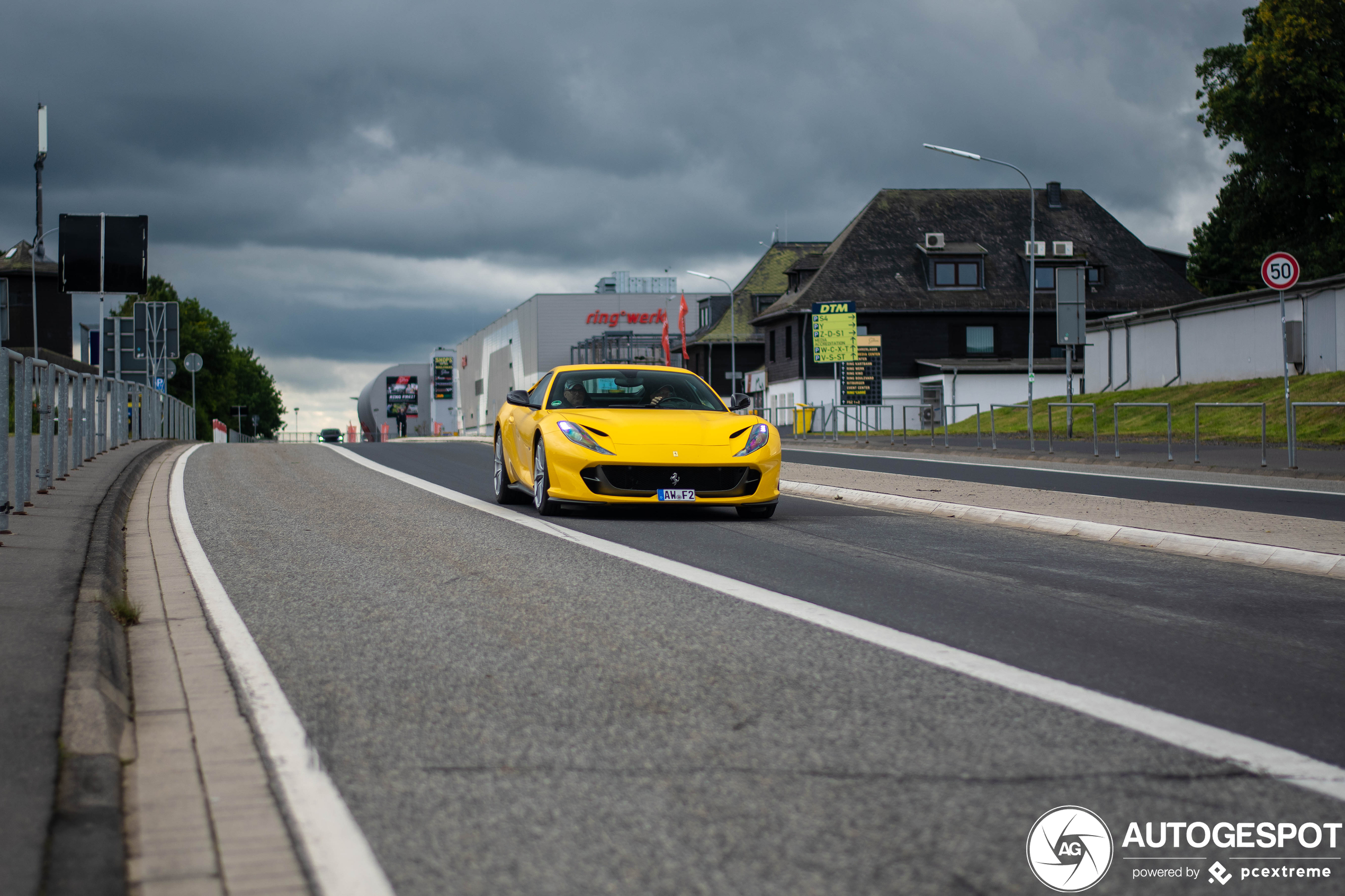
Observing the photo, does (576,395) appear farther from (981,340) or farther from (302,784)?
(981,340)

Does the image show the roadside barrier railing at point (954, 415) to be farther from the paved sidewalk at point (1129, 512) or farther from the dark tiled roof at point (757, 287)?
the dark tiled roof at point (757, 287)

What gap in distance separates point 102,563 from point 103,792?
4818 millimetres

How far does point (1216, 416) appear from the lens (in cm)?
2262

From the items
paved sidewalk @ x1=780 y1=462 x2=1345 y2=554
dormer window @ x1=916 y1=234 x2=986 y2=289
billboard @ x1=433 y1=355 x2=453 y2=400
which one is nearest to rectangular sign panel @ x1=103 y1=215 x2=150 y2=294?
paved sidewalk @ x1=780 y1=462 x2=1345 y2=554

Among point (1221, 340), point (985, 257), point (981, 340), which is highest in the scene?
point (985, 257)

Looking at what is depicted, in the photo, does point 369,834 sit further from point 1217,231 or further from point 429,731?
point 1217,231

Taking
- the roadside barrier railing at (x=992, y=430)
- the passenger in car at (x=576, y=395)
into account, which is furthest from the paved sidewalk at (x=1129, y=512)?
the roadside barrier railing at (x=992, y=430)

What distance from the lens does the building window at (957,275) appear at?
64.2 metres

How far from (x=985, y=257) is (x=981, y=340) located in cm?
430

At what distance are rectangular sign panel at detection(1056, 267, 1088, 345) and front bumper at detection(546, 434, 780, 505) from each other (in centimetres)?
2188

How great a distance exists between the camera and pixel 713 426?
463 inches

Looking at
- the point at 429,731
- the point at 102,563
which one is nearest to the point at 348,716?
the point at 429,731

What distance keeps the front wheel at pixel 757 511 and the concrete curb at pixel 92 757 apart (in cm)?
606

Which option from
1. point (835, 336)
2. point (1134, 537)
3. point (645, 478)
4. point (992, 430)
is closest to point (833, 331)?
point (835, 336)
